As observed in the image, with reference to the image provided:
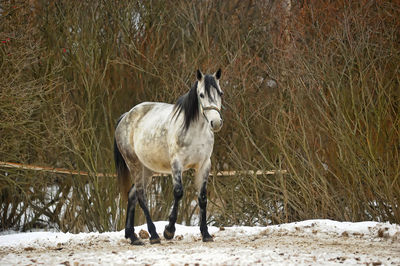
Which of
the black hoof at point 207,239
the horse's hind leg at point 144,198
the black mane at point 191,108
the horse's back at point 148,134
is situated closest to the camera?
the black mane at point 191,108

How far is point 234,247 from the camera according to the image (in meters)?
7.16

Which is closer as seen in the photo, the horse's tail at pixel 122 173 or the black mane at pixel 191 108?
the black mane at pixel 191 108

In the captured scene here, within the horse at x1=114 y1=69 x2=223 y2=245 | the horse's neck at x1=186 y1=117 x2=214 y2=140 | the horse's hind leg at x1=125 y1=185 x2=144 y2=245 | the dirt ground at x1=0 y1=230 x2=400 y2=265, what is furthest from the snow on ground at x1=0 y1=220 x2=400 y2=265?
the horse's neck at x1=186 y1=117 x2=214 y2=140

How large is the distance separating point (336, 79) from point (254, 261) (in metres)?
3.93

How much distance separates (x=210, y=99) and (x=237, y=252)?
1.90 metres

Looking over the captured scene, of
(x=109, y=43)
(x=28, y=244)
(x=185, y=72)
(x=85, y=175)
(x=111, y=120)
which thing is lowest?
(x=28, y=244)

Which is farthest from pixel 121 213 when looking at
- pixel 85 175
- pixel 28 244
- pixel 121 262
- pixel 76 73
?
pixel 121 262

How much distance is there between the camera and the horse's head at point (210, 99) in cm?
699

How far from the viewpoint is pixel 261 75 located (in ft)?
42.2

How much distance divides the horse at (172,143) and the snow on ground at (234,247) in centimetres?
63

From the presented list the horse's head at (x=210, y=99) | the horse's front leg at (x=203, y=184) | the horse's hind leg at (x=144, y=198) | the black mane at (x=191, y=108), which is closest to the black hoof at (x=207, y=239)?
the horse's front leg at (x=203, y=184)

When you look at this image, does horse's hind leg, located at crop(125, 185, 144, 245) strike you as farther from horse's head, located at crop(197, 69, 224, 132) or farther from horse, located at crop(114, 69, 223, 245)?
horse's head, located at crop(197, 69, 224, 132)

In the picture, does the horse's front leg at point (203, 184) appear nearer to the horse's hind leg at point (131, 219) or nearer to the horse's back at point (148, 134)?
the horse's back at point (148, 134)

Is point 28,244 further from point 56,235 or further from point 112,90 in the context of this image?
point 112,90
